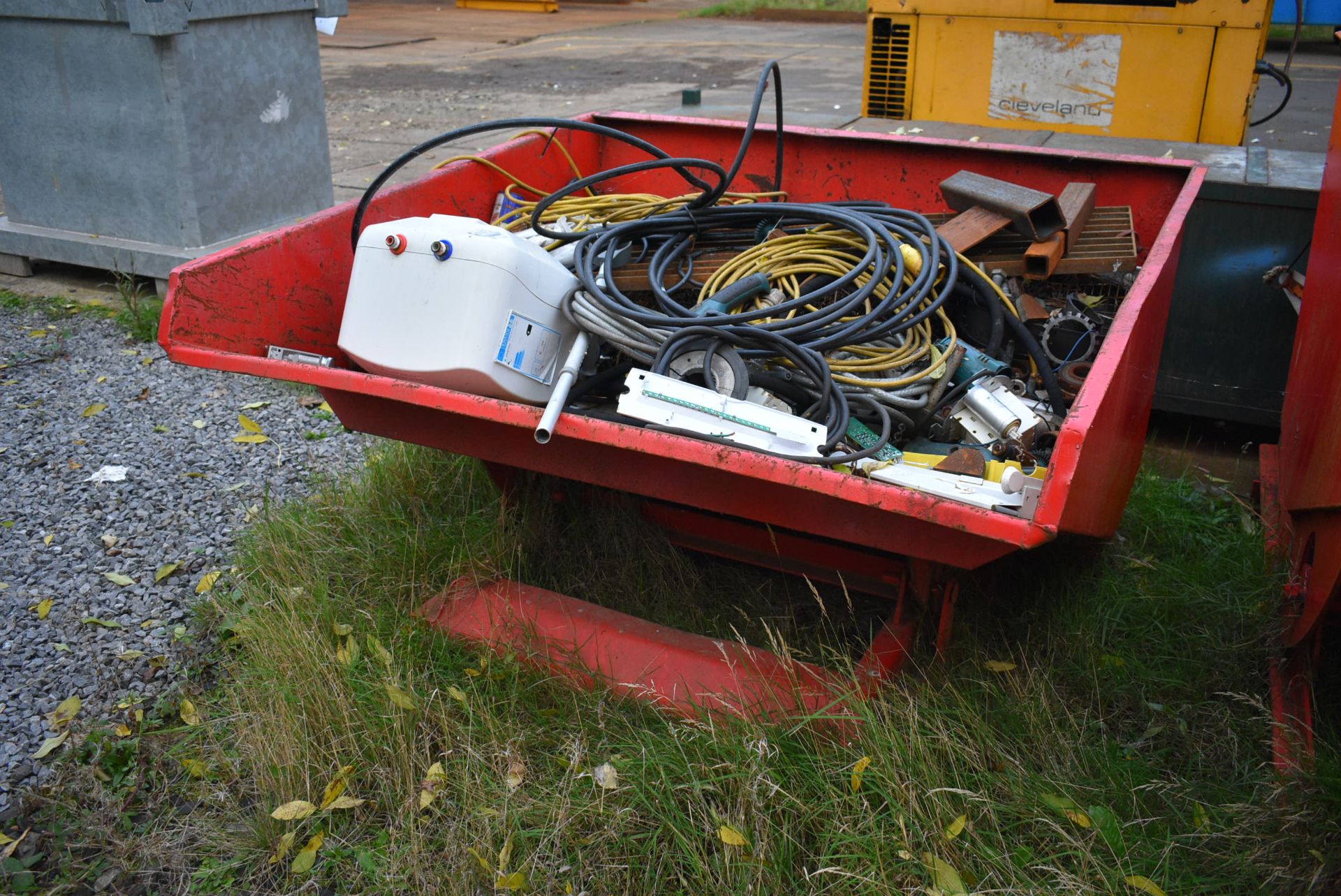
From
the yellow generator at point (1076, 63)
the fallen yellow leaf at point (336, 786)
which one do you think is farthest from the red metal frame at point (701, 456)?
the yellow generator at point (1076, 63)

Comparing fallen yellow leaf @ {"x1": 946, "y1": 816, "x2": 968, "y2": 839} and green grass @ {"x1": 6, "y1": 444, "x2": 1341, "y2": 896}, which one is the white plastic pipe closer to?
green grass @ {"x1": 6, "y1": 444, "x2": 1341, "y2": 896}

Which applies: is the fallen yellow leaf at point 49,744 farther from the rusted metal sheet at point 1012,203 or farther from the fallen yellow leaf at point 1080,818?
the rusted metal sheet at point 1012,203

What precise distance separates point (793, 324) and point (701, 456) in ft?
2.03

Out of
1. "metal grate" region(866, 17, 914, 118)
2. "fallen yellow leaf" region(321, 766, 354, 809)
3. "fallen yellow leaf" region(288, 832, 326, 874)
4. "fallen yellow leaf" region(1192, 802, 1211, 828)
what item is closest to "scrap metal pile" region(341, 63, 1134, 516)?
"fallen yellow leaf" region(1192, 802, 1211, 828)

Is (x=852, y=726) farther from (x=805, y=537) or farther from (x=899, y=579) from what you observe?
(x=805, y=537)

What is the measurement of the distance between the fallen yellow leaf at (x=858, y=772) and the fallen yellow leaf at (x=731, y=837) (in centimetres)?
24

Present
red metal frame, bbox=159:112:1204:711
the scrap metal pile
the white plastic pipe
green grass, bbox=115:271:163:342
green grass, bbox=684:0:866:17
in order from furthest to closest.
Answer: green grass, bbox=684:0:866:17
green grass, bbox=115:271:163:342
the scrap metal pile
the white plastic pipe
red metal frame, bbox=159:112:1204:711

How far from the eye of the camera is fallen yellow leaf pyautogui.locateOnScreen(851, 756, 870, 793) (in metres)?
1.99

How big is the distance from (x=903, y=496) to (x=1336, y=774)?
113 cm

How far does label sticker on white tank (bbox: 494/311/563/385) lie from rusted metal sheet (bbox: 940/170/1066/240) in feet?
4.44

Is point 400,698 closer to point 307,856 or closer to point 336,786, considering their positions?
point 336,786

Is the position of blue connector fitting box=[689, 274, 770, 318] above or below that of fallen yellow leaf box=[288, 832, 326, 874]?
above

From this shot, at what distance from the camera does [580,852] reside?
1975mm

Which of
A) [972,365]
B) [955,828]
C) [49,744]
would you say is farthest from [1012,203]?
[49,744]
